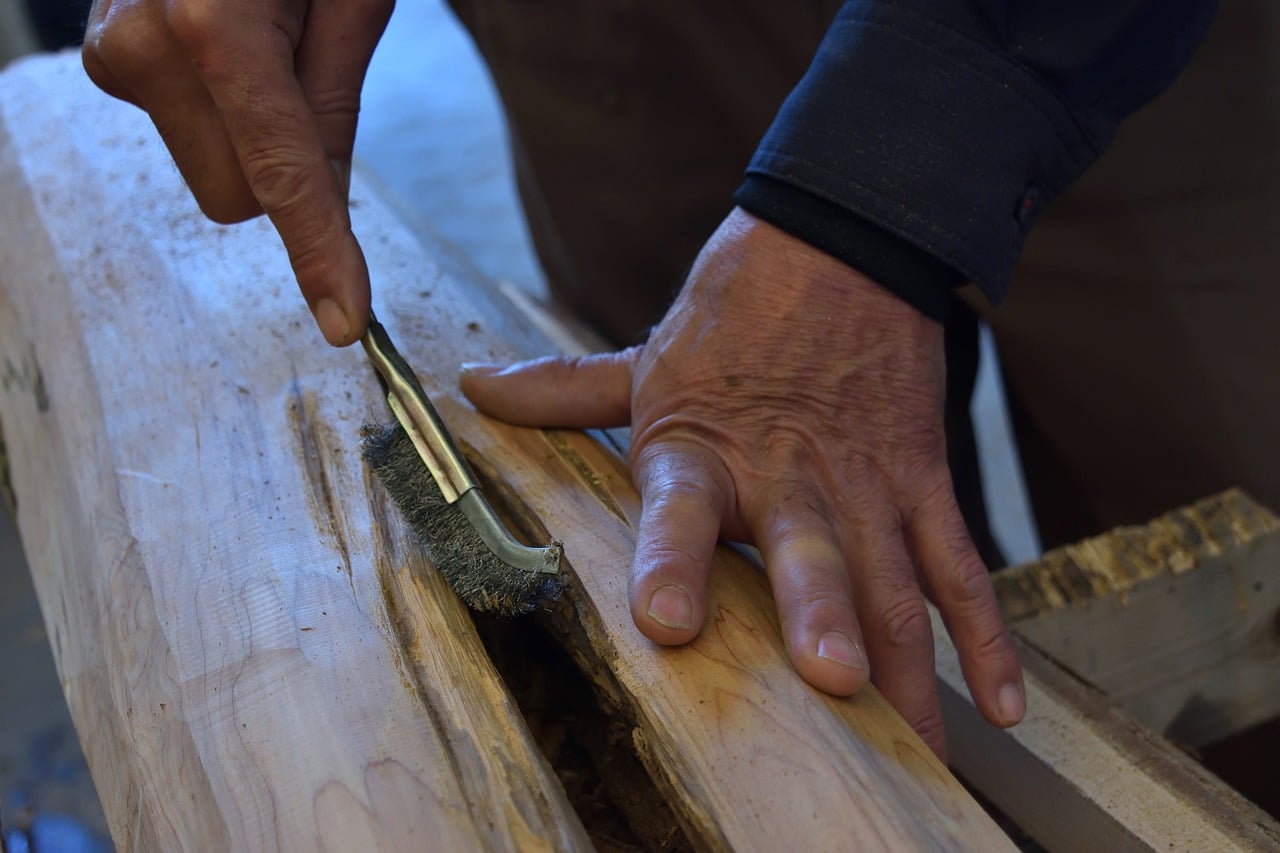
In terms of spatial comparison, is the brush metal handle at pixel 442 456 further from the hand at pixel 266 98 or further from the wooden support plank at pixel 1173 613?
the wooden support plank at pixel 1173 613

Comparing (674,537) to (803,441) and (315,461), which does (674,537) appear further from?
(315,461)

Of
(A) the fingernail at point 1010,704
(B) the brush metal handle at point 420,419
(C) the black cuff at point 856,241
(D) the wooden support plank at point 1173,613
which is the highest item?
(C) the black cuff at point 856,241

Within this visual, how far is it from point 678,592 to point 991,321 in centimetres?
130

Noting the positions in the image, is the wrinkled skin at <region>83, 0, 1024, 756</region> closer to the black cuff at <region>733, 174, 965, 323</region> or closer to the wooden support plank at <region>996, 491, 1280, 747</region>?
the black cuff at <region>733, 174, 965, 323</region>

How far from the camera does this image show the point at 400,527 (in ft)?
3.60

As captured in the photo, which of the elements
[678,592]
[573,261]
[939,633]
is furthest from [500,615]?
[573,261]

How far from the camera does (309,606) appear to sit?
3.24 ft

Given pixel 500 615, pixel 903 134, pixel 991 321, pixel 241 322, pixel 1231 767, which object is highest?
pixel 903 134

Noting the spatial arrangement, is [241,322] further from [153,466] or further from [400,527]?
[400,527]

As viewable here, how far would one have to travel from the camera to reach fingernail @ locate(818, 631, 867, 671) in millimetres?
901

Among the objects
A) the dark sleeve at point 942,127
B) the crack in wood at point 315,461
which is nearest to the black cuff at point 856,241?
the dark sleeve at point 942,127

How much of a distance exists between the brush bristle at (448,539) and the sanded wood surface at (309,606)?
2 centimetres

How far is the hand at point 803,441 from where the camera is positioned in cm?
104

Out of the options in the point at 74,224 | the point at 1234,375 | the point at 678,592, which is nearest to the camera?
the point at 678,592
